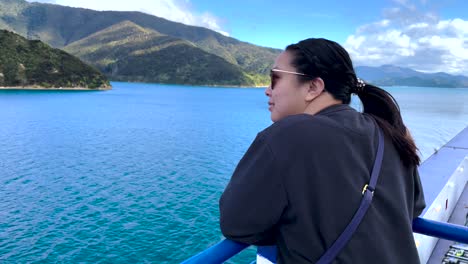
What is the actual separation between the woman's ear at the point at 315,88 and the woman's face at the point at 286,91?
0.05ft

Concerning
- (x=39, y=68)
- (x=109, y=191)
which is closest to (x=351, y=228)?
(x=109, y=191)

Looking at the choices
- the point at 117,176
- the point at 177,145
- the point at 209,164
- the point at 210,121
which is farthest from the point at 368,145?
the point at 210,121

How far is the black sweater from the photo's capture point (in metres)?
1.17

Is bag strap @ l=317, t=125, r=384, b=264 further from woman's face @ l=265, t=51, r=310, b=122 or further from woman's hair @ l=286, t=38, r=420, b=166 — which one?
woman's face @ l=265, t=51, r=310, b=122

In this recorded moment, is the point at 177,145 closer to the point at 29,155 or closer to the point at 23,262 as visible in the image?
the point at 29,155

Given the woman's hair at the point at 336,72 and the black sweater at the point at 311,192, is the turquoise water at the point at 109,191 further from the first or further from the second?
the black sweater at the point at 311,192

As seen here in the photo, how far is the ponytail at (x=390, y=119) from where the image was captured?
146cm

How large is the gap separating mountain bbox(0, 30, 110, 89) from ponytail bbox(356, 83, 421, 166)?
132 m

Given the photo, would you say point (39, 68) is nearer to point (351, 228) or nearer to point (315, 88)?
point (315, 88)

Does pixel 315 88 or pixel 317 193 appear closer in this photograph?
pixel 317 193

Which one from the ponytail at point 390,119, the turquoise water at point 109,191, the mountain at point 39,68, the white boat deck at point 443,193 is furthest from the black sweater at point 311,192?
the mountain at point 39,68

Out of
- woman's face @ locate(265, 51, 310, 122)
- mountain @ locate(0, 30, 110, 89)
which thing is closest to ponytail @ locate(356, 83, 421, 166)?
woman's face @ locate(265, 51, 310, 122)

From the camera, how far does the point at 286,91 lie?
162 cm

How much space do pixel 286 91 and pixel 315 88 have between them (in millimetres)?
140
